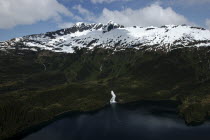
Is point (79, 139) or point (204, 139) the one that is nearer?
point (204, 139)

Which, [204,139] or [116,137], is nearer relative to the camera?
[204,139]

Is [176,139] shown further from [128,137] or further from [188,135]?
[128,137]

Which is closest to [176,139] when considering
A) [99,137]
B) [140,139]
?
[140,139]

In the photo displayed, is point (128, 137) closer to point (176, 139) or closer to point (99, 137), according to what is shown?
point (99, 137)

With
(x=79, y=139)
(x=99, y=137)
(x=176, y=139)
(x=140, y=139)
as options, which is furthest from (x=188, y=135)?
(x=79, y=139)

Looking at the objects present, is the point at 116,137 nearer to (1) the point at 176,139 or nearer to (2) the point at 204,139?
(1) the point at 176,139

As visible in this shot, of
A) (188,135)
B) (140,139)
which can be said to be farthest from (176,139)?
(140,139)

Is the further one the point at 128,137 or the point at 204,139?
the point at 128,137
